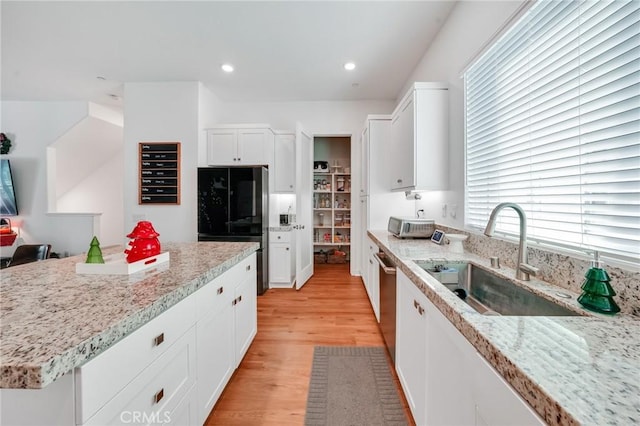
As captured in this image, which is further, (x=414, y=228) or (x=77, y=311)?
(x=414, y=228)

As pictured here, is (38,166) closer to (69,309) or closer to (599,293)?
(69,309)

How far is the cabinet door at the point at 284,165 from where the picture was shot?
3.89 metres

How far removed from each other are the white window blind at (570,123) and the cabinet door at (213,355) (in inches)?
68.0

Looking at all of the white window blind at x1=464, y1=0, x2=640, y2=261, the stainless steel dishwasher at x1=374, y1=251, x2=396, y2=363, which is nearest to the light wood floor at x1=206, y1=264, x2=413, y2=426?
the stainless steel dishwasher at x1=374, y1=251, x2=396, y2=363

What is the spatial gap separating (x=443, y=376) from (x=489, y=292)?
61cm

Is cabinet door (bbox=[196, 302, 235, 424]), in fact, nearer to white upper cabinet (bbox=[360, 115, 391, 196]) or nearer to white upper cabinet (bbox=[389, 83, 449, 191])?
white upper cabinet (bbox=[389, 83, 449, 191])

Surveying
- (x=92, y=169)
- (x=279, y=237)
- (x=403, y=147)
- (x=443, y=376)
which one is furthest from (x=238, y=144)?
(x=92, y=169)

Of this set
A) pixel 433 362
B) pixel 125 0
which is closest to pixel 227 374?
pixel 433 362

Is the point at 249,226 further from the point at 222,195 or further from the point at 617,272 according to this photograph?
the point at 617,272

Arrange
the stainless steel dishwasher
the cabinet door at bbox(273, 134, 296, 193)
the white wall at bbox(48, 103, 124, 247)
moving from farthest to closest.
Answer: the white wall at bbox(48, 103, 124, 247) → the cabinet door at bbox(273, 134, 296, 193) → the stainless steel dishwasher

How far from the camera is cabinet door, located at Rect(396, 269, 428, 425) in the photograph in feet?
3.98

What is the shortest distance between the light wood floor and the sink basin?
0.79m

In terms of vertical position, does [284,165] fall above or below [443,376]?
above

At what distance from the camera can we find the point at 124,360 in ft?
2.49
